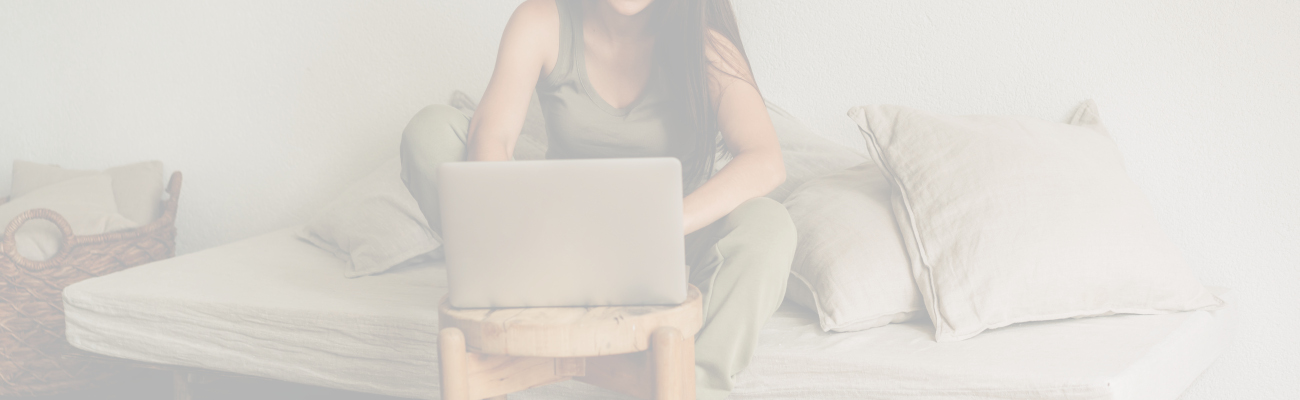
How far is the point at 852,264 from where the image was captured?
43.2 inches

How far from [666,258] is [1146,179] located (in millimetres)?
1034

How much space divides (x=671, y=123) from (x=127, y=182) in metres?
1.49

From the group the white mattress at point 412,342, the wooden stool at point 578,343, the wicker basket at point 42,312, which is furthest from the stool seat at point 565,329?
the wicker basket at point 42,312

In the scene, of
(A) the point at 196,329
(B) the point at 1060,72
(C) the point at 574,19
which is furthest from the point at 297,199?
(B) the point at 1060,72

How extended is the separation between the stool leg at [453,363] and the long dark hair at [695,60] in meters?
0.53

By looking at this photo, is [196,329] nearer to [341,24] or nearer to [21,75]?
[341,24]

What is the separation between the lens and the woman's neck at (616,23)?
122 centimetres

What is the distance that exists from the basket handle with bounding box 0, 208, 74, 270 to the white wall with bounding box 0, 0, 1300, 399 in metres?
0.47

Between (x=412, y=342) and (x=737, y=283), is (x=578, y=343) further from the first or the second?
(x=412, y=342)

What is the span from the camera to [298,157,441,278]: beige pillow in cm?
150

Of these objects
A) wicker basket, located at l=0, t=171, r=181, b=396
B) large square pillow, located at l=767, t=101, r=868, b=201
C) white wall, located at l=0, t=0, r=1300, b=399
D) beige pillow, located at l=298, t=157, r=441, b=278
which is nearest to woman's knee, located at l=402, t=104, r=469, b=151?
beige pillow, located at l=298, t=157, r=441, b=278

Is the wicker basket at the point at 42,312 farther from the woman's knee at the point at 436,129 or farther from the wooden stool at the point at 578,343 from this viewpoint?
the wooden stool at the point at 578,343

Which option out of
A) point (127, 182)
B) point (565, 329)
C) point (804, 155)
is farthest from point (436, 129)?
point (127, 182)

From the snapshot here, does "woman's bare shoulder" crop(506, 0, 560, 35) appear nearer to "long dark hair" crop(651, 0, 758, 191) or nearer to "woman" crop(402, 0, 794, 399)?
"woman" crop(402, 0, 794, 399)
